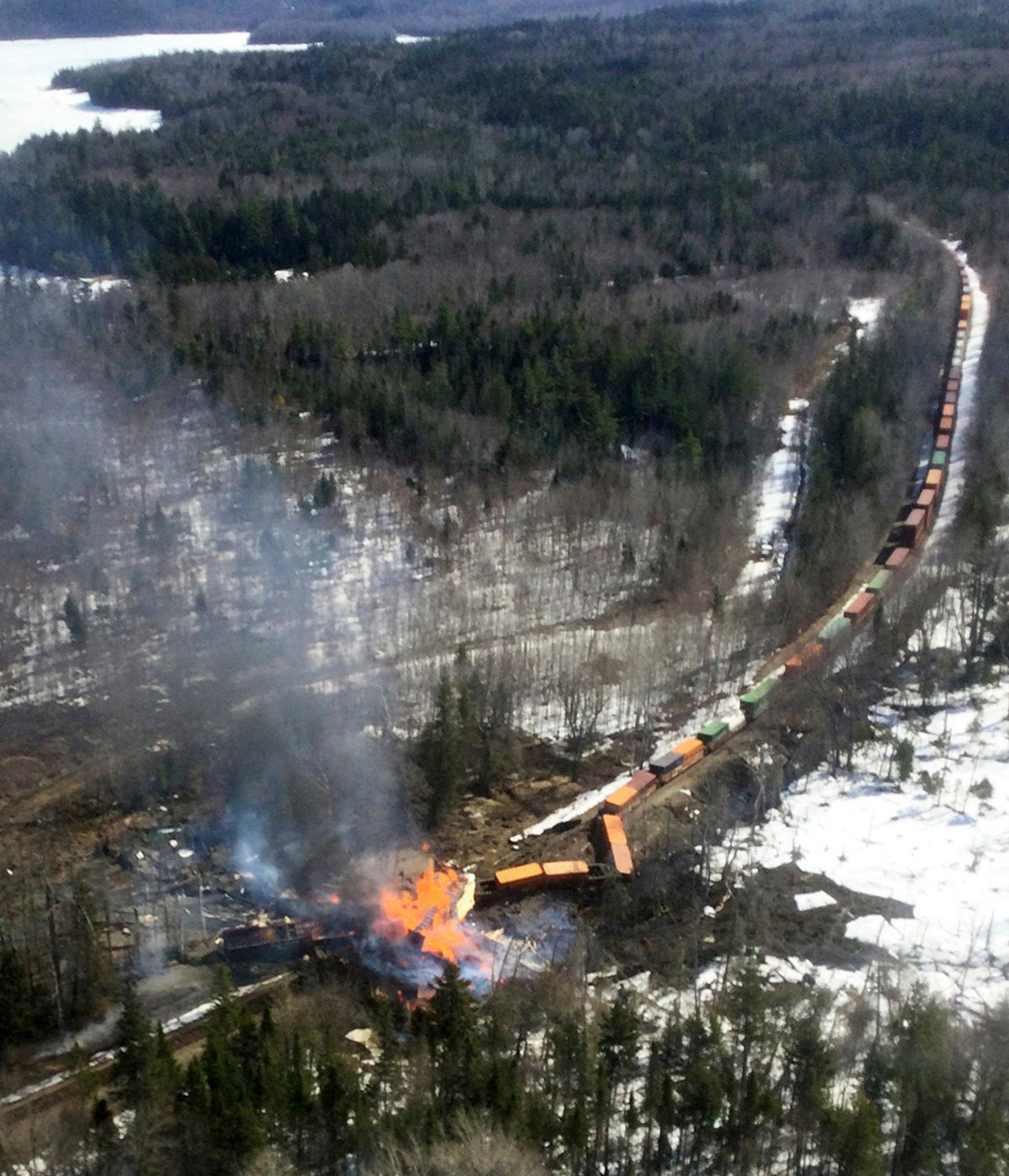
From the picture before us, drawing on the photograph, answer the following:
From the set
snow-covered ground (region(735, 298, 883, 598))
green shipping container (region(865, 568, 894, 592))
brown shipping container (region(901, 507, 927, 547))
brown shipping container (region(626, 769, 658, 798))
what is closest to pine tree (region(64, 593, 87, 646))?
brown shipping container (region(626, 769, 658, 798))

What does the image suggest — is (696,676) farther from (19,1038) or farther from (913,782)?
(19,1038)

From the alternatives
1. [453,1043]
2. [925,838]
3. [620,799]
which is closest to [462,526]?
[620,799]

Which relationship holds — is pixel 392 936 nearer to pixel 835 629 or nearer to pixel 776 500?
pixel 835 629

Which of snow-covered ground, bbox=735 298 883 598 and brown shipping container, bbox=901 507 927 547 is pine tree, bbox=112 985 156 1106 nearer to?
snow-covered ground, bbox=735 298 883 598

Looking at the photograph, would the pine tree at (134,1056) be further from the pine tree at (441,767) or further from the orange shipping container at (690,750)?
the orange shipping container at (690,750)

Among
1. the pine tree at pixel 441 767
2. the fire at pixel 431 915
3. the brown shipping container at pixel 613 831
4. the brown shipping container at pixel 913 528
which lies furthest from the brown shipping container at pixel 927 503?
the fire at pixel 431 915
